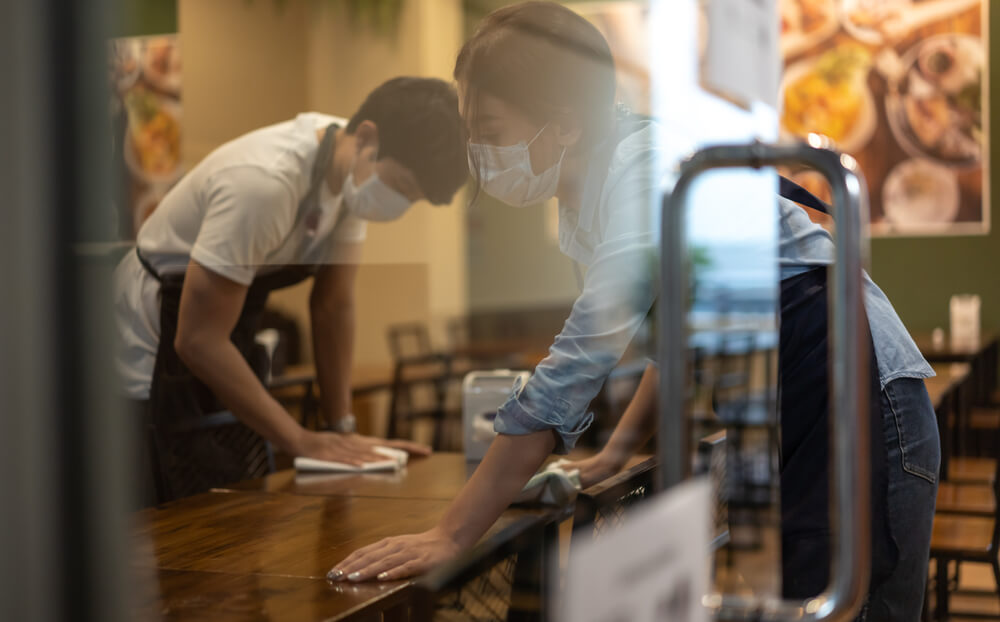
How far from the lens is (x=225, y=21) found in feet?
5.98

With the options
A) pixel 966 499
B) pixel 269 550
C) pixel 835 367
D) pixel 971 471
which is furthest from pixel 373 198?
pixel 971 471

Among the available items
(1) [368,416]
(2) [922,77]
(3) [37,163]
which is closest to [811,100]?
(2) [922,77]

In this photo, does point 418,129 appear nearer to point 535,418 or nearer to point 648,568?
point 535,418

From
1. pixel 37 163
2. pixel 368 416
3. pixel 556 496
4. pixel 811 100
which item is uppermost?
pixel 811 100

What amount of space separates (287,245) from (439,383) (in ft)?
9.97

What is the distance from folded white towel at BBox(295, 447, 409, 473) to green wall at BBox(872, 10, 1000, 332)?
4047 mm

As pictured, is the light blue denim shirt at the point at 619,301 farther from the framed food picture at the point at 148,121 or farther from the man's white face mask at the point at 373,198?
the man's white face mask at the point at 373,198

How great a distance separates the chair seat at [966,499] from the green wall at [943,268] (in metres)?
2.61

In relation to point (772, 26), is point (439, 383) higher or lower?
lower

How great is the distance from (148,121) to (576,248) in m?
0.64

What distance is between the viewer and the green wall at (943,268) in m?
5.26

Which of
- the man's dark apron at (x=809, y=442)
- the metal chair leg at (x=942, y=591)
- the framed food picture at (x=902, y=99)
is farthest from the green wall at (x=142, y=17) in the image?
the framed food picture at (x=902, y=99)

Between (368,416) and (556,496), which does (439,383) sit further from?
(556,496)

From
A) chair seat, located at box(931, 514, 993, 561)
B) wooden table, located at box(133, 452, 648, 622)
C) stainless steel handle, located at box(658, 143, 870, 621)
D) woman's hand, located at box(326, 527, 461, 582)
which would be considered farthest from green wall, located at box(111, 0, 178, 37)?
chair seat, located at box(931, 514, 993, 561)
